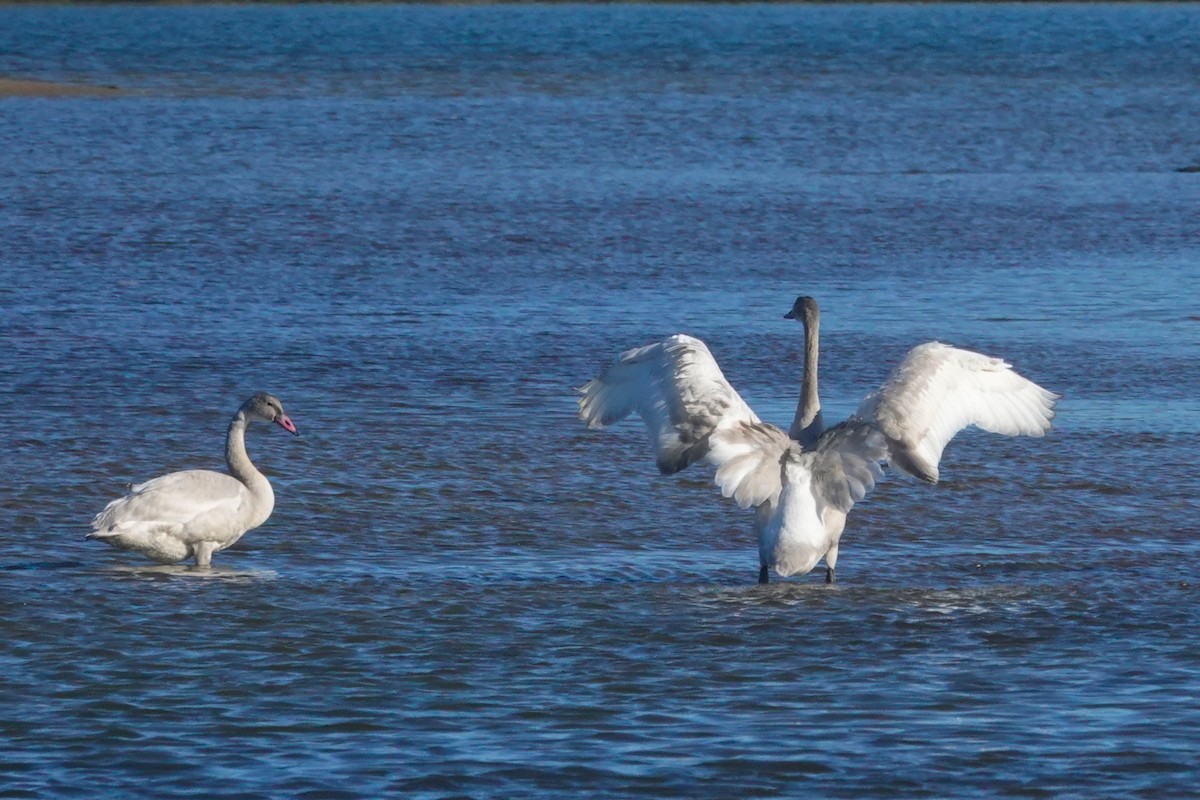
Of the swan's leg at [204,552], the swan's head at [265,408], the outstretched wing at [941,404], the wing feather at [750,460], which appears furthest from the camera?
the swan's head at [265,408]

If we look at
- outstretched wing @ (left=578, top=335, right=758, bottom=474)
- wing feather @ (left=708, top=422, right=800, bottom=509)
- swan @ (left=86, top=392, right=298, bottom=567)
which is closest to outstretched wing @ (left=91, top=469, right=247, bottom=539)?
swan @ (left=86, top=392, right=298, bottom=567)

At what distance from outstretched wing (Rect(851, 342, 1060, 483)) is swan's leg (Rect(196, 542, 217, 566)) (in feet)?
8.22

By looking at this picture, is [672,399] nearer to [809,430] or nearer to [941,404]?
[809,430]

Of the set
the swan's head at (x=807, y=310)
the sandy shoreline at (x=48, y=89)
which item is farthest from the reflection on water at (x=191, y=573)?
the sandy shoreline at (x=48, y=89)

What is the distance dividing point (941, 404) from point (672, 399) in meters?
1.03

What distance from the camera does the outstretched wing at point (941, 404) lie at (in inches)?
328

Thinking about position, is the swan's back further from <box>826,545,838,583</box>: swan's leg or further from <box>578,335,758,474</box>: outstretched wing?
<box>826,545,838,583</box>: swan's leg

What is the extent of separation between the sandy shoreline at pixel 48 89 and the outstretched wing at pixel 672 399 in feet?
90.9

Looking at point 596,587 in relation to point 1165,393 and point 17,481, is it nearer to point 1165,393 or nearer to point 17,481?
point 17,481

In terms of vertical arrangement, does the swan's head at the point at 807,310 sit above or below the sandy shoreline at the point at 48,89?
below

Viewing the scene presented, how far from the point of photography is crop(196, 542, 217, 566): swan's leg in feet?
28.0

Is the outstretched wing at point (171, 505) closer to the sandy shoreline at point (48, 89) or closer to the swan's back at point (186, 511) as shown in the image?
the swan's back at point (186, 511)

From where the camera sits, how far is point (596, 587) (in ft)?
26.9

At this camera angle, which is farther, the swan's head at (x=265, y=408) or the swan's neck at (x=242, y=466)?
the swan's head at (x=265, y=408)
